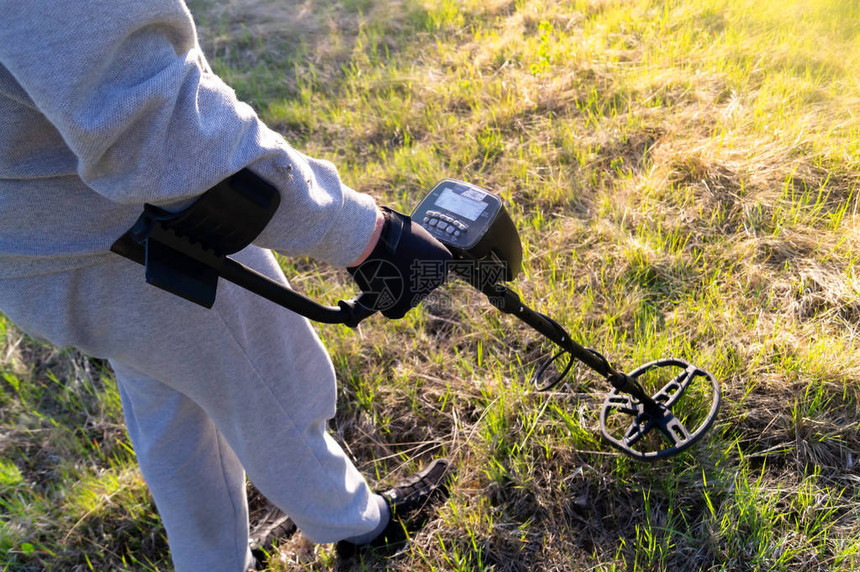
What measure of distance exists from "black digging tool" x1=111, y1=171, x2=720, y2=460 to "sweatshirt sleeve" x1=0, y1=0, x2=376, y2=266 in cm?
5

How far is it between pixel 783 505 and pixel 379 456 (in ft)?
4.11

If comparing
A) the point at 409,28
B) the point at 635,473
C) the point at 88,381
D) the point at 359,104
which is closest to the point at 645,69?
the point at 359,104

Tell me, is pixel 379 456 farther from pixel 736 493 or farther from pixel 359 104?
pixel 359 104

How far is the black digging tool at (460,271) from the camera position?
1.02 metres

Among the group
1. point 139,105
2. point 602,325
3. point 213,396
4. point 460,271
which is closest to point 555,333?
point 460,271

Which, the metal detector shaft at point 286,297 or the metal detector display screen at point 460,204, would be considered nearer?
the metal detector shaft at point 286,297

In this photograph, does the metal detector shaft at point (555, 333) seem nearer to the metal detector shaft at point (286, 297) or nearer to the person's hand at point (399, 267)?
the person's hand at point (399, 267)

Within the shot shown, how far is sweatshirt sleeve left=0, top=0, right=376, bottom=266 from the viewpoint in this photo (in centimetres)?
84

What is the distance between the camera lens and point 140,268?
1200 mm

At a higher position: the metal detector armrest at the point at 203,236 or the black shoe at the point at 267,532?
the metal detector armrest at the point at 203,236

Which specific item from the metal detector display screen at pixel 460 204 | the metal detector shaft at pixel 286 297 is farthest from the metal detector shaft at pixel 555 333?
the metal detector shaft at pixel 286 297

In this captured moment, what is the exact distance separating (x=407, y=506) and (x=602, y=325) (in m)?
0.92

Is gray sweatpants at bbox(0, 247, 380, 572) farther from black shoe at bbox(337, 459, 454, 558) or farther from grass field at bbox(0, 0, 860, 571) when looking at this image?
grass field at bbox(0, 0, 860, 571)

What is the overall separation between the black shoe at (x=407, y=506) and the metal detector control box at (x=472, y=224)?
84 centimetres
